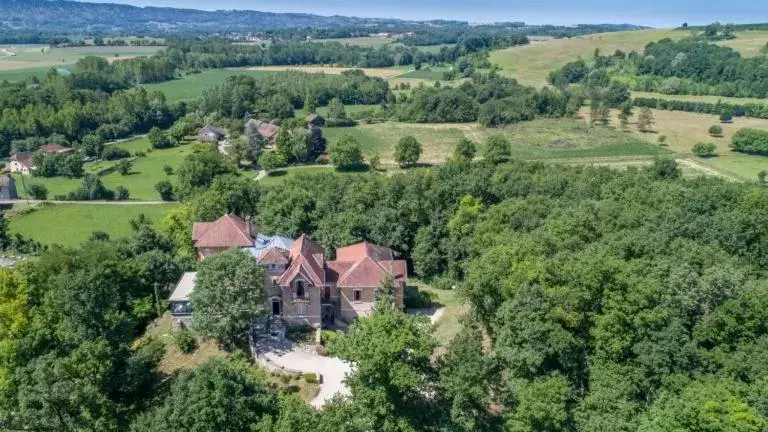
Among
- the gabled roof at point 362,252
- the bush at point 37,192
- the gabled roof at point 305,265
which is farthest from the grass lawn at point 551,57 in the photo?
the gabled roof at point 305,265

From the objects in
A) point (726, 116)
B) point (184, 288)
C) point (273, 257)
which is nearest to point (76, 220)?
point (184, 288)

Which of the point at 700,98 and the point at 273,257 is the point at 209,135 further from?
the point at 700,98

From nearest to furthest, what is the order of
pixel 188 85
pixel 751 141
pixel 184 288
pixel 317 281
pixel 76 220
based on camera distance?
pixel 317 281
pixel 184 288
pixel 76 220
pixel 751 141
pixel 188 85

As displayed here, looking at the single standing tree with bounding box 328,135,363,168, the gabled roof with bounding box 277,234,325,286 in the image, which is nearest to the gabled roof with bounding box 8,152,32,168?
the single standing tree with bounding box 328,135,363,168

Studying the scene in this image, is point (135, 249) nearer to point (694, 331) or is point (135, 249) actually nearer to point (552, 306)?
point (552, 306)

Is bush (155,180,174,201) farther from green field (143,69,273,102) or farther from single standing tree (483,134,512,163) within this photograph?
green field (143,69,273,102)

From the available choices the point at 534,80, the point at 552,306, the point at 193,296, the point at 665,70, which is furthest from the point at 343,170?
the point at 665,70
